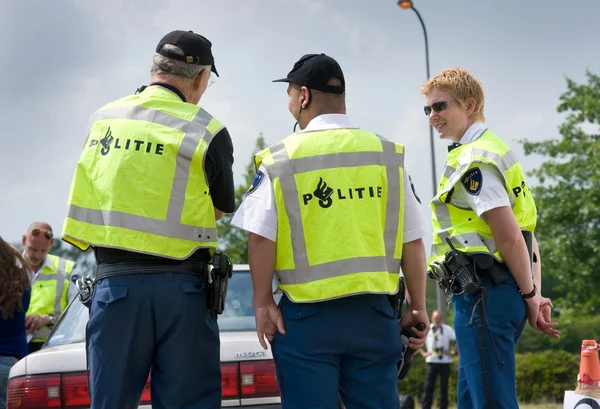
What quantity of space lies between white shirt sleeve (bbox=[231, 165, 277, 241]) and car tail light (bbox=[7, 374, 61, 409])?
1700 mm

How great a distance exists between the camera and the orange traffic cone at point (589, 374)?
466cm

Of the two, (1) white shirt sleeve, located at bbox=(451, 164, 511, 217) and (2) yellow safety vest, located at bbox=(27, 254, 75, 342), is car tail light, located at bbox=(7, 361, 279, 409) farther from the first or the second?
(2) yellow safety vest, located at bbox=(27, 254, 75, 342)

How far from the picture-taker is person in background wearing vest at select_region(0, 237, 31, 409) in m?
6.32

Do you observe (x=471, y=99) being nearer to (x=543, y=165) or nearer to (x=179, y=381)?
(x=179, y=381)

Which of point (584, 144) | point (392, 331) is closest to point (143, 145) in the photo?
point (392, 331)

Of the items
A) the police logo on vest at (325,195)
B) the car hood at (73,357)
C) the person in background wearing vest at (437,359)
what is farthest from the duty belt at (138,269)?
the person in background wearing vest at (437,359)

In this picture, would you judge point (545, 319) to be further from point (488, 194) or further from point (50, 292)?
point (50, 292)

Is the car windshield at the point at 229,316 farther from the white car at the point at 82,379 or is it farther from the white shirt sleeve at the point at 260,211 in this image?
the white shirt sleeve at the point at 260,211

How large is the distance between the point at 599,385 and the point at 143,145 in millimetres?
2683

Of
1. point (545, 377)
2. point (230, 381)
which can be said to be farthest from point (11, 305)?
Result: point (545, 377)

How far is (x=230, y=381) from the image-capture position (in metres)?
4.86

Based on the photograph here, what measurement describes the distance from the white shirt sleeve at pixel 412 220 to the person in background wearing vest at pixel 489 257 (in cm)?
50

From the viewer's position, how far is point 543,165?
31.8 metres

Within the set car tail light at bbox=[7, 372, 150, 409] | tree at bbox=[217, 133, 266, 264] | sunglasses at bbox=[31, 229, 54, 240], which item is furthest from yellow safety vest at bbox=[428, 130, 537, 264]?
tree at bbox=[217, 133, 266, 264]
